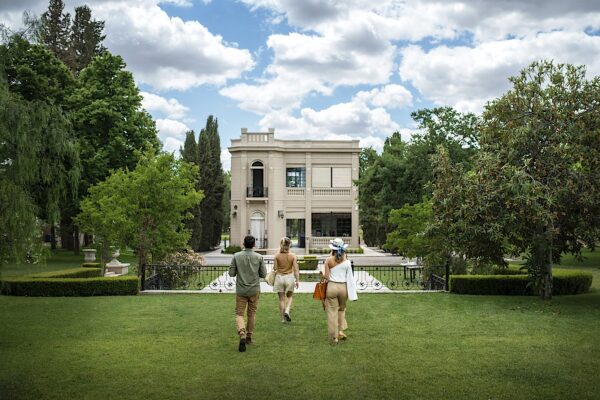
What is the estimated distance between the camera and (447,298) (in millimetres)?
16469

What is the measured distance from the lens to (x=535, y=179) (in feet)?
49.5

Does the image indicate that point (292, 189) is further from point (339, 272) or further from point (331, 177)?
point (339, 272)

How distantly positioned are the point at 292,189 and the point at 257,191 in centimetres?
271

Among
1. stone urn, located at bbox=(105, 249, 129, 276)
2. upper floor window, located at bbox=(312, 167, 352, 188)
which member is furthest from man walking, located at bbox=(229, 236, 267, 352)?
upper floor window, located at bbox=(312, 167, 352, 188)

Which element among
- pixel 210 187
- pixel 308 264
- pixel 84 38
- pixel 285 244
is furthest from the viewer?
pixel 210 187

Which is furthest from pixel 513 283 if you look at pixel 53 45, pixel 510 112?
pixel 53 45

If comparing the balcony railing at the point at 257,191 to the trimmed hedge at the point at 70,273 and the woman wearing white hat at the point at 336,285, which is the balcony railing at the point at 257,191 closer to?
the trimmed hedge at the point at 70,273

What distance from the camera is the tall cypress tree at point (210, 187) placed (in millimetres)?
45531

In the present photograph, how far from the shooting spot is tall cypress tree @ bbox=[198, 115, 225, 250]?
45531 millimetres

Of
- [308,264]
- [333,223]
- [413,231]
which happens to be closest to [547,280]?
[413,231]

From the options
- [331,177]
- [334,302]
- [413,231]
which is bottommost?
[334,302]

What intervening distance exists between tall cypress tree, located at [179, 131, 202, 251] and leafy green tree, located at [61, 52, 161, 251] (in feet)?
34.3

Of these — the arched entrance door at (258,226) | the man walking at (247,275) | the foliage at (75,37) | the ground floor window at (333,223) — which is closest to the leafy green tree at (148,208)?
the man walking at (247,275)

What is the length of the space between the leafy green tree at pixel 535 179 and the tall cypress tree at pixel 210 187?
31.0 metres
